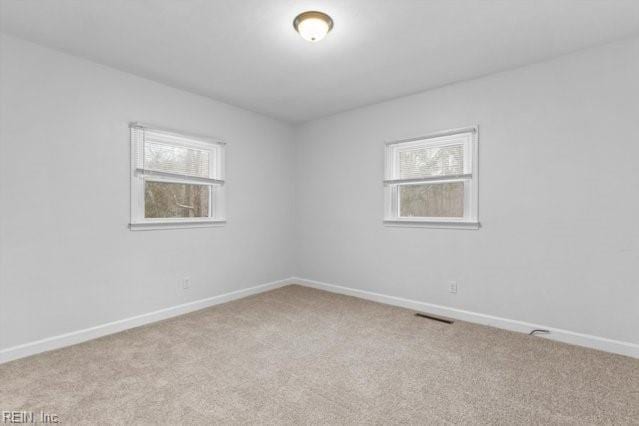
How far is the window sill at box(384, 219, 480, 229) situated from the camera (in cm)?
329

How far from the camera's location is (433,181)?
3.53 metres

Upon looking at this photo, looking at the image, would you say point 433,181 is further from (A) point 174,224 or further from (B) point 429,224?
(A) point 174,224

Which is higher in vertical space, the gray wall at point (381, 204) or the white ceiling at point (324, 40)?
the white ceiling at point (324, 40)

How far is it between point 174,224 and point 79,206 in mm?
886

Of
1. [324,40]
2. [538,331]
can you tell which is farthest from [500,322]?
[324,40]

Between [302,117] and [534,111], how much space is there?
112 inches

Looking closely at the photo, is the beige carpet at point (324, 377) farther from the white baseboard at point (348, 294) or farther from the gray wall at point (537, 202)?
the gray wall at point (537, 202)

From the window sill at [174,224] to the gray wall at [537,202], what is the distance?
6.35ft

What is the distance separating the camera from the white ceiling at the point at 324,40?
2.12m

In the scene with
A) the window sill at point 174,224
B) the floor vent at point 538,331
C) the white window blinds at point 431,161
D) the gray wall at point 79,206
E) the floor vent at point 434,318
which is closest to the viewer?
the gray wall at point 79,206

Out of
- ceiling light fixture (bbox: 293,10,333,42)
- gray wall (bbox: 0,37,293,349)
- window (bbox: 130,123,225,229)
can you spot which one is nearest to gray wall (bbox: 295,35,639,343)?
ceiling light fixture (bbox: 293,10,333,42)

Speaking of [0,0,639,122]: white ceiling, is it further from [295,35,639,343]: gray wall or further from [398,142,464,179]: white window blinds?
[398,142,464,179]: white window blinds

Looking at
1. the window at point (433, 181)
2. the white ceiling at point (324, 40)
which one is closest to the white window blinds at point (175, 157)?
the white ceiling at point (324, 40)

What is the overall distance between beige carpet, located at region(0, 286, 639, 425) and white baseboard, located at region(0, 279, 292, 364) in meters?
0.09
